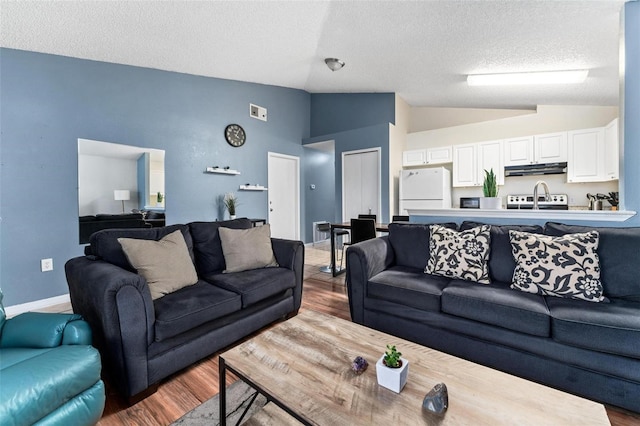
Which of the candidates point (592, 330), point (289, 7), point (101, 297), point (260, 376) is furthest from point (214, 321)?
point (289, 7)

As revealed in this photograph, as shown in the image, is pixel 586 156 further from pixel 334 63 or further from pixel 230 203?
pixel 230 203

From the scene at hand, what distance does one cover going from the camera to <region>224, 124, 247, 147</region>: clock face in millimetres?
4574

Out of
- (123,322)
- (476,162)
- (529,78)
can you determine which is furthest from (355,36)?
(123,322)

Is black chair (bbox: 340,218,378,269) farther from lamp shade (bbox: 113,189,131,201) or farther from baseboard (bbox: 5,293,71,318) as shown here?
baseboard (bbox: 5,293,71,318)

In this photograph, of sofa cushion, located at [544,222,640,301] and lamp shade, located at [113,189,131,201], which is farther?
lamp shade, located at [113,189,131,201]

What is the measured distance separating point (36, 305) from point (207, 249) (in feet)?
6.97

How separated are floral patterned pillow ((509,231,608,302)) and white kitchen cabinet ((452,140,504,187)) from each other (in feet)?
9.70

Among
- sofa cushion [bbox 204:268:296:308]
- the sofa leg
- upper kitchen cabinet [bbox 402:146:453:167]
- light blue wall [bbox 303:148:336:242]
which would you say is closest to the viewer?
the sofa leg

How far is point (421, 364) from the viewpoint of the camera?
1.15 m

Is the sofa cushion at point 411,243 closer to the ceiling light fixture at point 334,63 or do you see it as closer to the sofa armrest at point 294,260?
the sofa armrest at point 294,260

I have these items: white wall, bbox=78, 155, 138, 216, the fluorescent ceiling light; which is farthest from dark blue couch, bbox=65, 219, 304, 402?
the fluorescent ceiling light

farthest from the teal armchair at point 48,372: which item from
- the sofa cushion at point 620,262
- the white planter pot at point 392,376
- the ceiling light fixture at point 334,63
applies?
the ceiling light fixture at point 334,63

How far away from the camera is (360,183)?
5363 millimetres

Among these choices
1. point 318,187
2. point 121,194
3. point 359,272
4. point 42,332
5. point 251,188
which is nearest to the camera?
point 42,332
